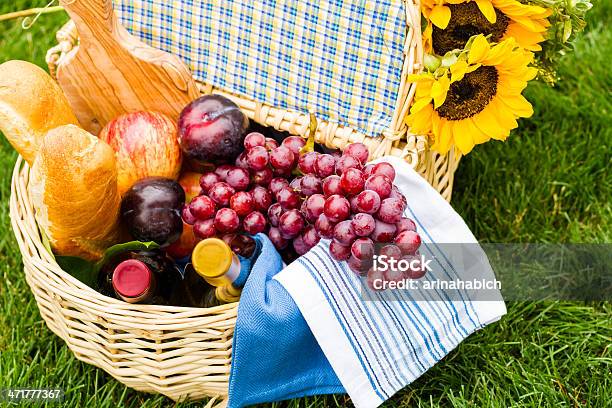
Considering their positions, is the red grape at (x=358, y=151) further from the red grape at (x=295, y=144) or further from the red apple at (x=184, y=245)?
the red apple at (x=184, y=245)

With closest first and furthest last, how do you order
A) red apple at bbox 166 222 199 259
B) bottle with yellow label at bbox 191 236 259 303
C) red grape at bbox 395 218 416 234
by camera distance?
bottle with yellow label at bbox 191 236 259 303, red grape at bbox 395 218 416 234, red apple at bbox 166 222 199 259

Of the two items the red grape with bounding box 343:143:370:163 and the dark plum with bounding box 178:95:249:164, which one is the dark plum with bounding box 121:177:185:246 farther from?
the red grape with bounding box 343:143:370:163

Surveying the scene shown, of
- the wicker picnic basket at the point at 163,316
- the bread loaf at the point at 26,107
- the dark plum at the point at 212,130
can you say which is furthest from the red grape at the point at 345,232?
the bread loaf at the point at 26,107

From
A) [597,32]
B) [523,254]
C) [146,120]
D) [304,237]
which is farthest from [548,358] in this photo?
[597,32]

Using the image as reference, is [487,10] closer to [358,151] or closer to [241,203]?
[358,151]

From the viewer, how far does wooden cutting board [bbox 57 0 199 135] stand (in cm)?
147

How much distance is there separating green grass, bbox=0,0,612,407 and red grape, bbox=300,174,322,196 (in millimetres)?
386

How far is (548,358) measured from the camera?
148 cm

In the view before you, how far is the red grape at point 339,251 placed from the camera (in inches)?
47.7

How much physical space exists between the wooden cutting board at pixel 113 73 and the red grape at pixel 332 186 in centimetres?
45

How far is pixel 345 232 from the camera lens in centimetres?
118

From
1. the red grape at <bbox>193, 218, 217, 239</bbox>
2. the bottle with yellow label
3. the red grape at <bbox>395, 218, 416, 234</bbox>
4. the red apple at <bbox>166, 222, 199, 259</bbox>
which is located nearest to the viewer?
the bottle with yellow label

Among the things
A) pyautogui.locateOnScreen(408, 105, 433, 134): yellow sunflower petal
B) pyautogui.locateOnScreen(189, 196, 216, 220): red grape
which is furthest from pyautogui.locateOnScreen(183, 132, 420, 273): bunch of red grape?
pyautogui.locateOnScreen(408, 105, 433, 134): yellow sunflower petal

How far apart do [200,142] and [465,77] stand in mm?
489
